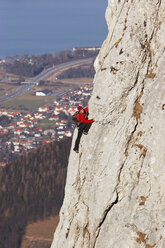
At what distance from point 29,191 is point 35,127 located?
88561 millimetres

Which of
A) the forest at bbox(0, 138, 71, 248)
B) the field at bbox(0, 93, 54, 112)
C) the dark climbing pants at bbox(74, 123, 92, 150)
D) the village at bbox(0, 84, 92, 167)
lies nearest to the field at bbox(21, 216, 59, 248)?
the forest at bbox(0, 138, 71, 248)

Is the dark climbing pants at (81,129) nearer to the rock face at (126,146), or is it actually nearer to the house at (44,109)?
the rock face at (126,146)

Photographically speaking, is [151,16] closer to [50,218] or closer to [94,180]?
[94,180]

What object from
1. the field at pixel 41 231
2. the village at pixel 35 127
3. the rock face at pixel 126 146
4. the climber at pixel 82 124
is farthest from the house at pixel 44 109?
the rock face at pixel 126 146

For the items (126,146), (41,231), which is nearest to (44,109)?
(41,231)

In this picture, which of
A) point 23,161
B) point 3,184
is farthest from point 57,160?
point 3,184

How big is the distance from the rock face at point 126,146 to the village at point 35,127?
375ft

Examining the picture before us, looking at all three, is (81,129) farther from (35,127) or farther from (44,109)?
(44,109)

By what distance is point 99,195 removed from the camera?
535 inches

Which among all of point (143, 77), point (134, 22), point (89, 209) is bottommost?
point (89, 209)

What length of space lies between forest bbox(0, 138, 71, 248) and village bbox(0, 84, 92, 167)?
Answer: 42.9 metres

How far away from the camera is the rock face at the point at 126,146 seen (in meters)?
12.2

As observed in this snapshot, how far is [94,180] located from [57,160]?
73.8 meters

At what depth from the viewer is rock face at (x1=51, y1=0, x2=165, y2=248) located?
12.2 metres
